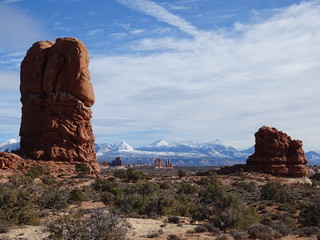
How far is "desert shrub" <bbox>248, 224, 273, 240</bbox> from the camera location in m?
13.5

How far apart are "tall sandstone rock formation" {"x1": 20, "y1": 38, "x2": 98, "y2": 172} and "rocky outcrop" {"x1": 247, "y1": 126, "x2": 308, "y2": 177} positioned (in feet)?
86.3

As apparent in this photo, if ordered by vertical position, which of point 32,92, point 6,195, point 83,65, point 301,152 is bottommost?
point 6,195

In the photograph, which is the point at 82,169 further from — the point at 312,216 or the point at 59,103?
the point at 312,216

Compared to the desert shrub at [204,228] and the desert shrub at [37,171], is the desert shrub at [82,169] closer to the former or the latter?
the desert shrub at [37,171]

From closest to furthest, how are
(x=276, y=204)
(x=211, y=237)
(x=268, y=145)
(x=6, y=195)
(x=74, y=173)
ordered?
(x=211, y=237)
(x=6, y=195)
(x=276, y=204)
(x=74, y=173)
(x=268, y=145)

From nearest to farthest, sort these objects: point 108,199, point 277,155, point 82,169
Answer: point 108,199 < point 82,169 < point 277,155

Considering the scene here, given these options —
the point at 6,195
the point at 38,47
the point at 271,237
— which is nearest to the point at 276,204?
the point at 271,237

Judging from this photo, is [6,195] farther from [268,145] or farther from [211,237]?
[268,145]

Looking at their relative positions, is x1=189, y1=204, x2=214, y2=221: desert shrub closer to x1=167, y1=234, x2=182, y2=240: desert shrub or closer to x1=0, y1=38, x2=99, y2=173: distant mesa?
x1=167, y1=234, x2=182, y2=240: desert shrub

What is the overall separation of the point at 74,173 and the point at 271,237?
2925 cm

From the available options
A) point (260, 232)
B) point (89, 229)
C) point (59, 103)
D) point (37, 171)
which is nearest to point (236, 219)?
point (260, 232)

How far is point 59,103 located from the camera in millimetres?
42781

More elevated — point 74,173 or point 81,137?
point 81,137

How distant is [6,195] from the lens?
1451cm
